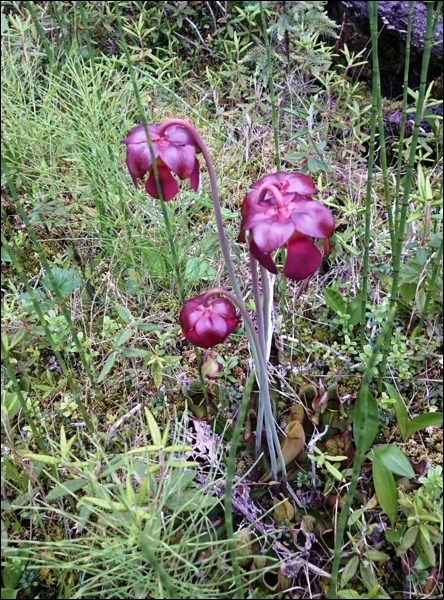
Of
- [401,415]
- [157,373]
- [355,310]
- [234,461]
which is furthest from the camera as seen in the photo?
[355,310]

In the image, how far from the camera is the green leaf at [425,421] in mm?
974

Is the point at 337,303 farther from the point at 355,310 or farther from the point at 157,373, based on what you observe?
the point at 157,373

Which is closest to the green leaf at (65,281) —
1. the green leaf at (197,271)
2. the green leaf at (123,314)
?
the green leaf at (123,314)

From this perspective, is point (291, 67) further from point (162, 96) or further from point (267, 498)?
point (267, 498)

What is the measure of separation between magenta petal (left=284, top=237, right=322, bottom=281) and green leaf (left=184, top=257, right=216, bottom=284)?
59cm

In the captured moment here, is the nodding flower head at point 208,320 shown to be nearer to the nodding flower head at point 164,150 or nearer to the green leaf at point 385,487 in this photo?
the nodding flower head at point 164,150

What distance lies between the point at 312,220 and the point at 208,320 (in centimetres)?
22

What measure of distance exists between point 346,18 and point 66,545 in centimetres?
191

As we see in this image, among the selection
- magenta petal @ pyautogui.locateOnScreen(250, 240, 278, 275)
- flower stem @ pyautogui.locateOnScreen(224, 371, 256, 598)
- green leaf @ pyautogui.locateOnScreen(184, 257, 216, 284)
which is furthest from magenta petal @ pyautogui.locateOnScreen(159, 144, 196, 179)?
green leaf @ pyautogui.locateOnScreen(184, 257, 216, 284)

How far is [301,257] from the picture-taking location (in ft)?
2.59

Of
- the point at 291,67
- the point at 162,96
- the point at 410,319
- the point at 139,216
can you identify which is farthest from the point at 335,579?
the point at 291,67

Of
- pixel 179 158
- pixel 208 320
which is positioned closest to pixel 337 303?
pixel 208 320

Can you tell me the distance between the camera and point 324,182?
5.45 ft

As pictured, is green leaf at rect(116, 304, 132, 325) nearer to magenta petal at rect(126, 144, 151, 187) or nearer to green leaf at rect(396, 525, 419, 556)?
magenta petal at rect(126, 144, 151, 187)
